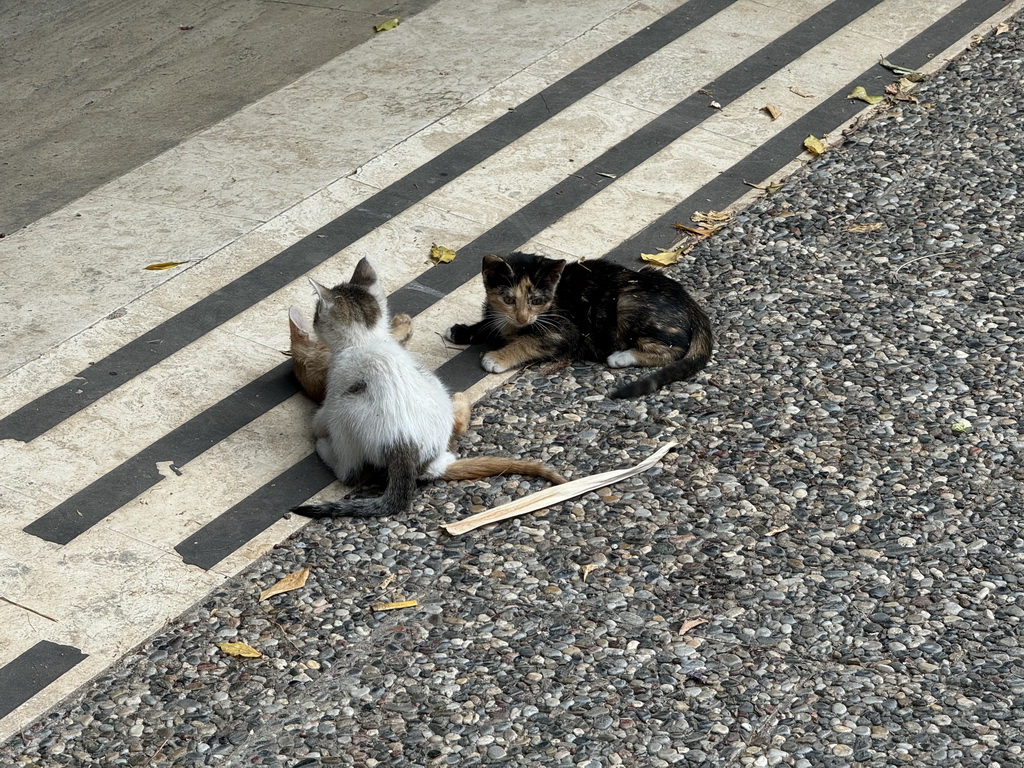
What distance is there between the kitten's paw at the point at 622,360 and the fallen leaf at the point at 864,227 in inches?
69.2

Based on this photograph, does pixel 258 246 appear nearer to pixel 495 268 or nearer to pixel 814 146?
pixel 495 268

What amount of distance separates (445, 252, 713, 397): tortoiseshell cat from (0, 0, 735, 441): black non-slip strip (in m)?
1.27

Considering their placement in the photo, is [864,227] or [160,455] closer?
[160,455]

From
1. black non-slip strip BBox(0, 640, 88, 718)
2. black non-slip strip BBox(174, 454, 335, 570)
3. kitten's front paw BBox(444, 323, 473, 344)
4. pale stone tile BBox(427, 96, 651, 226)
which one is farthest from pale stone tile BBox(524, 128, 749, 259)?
black non-slip strip BBox(0, 640, 88, 718)

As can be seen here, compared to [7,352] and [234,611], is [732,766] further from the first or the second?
[7,352]

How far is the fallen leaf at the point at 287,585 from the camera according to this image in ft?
14.8

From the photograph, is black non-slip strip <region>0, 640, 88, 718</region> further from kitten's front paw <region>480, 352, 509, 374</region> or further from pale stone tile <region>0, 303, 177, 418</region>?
kitten's front paw <region>480, 352, 509, 374</region>

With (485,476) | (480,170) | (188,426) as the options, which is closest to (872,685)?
(485,476)

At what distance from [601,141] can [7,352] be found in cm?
364

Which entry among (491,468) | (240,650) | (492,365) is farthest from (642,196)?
(240,650)

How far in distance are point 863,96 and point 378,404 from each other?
4.57m

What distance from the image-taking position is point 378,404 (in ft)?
15.6

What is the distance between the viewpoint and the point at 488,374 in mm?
5719

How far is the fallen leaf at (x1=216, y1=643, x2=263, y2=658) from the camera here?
4.25 m
